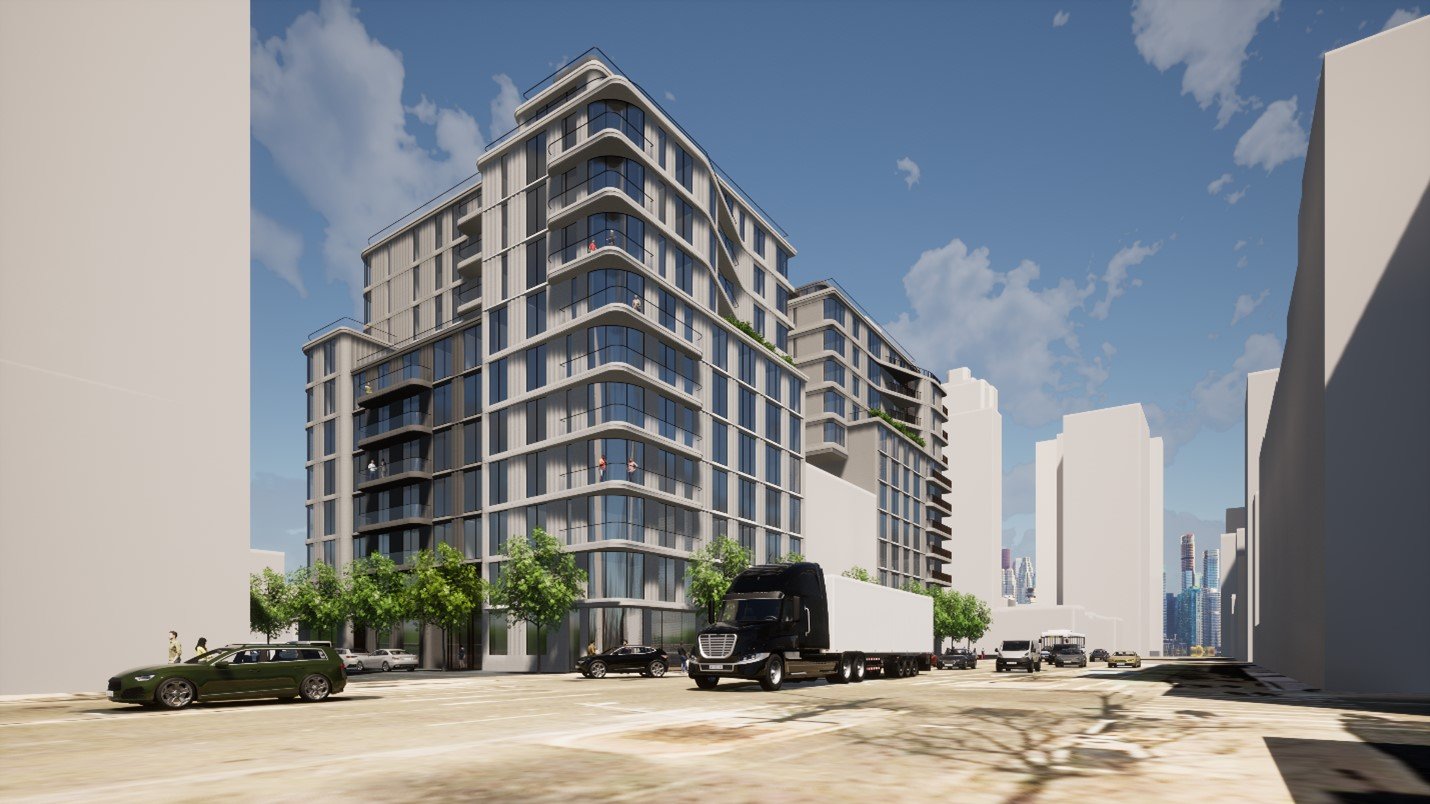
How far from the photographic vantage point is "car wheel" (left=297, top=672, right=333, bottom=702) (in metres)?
23.4

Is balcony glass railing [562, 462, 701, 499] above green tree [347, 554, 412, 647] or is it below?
above

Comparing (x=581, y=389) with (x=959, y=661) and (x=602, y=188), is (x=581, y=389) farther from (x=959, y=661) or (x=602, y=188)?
(x=959, y=661)

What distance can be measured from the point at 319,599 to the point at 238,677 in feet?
135

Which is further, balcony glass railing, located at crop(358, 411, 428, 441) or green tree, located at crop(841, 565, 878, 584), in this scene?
green tree, located at crop(841, 565, 878, 584)

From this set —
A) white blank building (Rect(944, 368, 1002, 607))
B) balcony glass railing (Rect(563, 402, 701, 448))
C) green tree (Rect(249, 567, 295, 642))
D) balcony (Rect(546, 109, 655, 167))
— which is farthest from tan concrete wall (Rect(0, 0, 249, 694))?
white blank building (Rect(944, 368, 1002, 607))

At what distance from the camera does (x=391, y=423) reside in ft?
222

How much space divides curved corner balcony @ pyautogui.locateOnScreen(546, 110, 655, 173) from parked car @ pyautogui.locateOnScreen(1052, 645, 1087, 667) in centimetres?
4121

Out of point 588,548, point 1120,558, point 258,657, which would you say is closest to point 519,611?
point 588,548

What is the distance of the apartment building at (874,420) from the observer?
8644 cm

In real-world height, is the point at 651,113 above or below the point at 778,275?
above

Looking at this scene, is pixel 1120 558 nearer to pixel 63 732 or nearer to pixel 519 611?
pixel 519 611

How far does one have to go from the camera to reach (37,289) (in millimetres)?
29172

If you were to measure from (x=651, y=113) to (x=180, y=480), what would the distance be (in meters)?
33.6

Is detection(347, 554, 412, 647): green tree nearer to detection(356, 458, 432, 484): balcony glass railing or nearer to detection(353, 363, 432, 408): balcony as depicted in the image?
detection(356, 458, 432, 484): balcony glass railing
